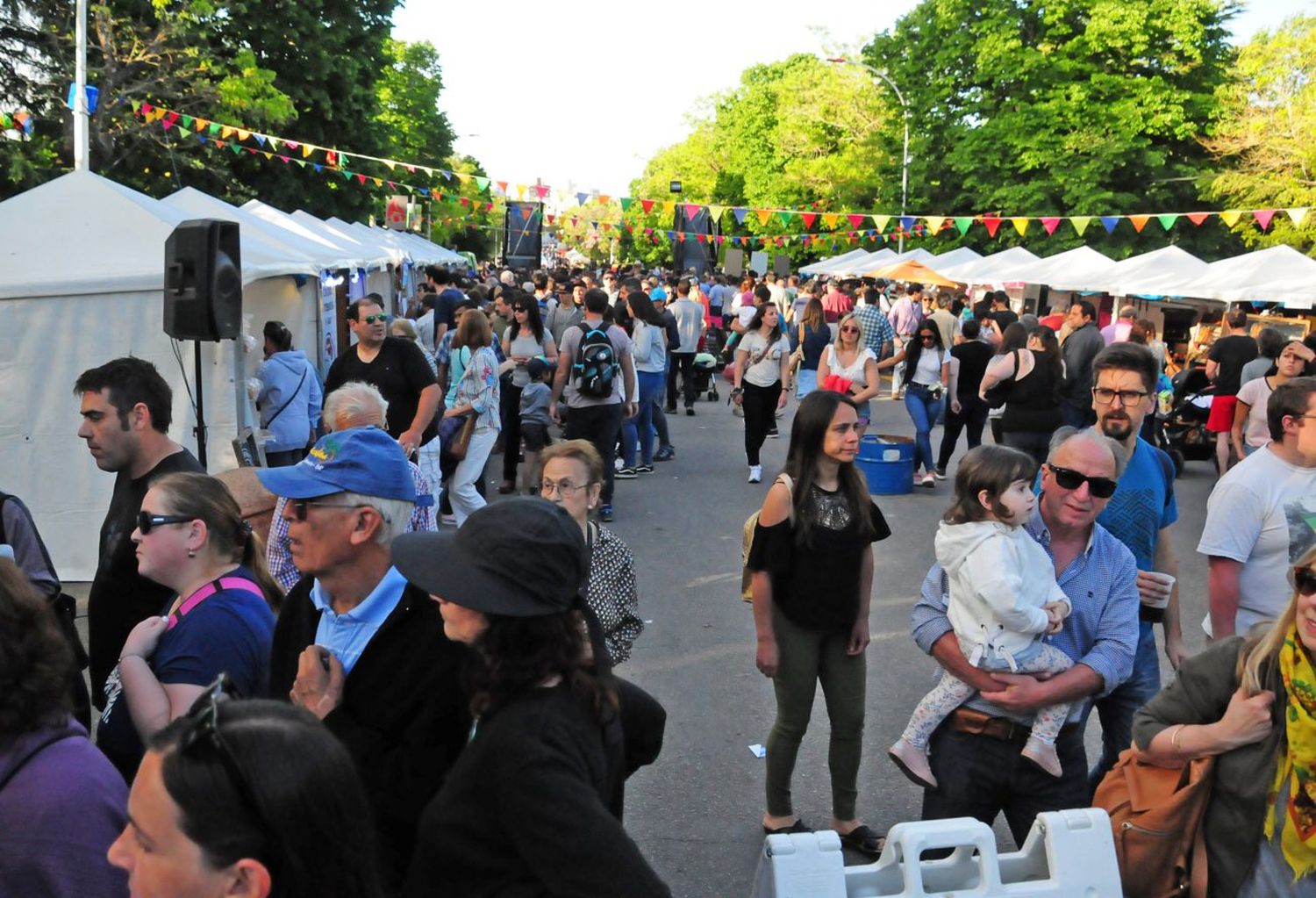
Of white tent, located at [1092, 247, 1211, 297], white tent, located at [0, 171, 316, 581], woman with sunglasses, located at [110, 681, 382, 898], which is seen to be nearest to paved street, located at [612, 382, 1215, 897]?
woman with sunglasses, located at [110, 681, 382, 898]

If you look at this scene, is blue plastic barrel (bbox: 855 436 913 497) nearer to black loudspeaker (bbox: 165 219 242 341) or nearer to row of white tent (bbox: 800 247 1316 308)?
black loudspeaker (bbox: 165 219 242 341)

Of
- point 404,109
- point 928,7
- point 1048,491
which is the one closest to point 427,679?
point 1048,491

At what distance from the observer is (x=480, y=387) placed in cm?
903

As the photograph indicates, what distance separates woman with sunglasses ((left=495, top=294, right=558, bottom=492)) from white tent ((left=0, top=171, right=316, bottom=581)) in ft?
9.80

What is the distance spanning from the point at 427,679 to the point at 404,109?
53359mm

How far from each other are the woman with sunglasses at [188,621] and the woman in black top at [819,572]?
1828 millimetres

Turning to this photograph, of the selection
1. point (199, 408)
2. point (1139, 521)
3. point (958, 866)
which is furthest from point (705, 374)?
point (958, 866)

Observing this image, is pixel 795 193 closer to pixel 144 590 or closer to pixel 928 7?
pixel 928 7

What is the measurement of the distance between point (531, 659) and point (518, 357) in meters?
9.06

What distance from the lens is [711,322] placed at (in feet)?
79.0

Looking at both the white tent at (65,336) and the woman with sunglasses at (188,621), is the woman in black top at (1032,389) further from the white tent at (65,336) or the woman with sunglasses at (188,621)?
the woman with sunglasses at (188,621)

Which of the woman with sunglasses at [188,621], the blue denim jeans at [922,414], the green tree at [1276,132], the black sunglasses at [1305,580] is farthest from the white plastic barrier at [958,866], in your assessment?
the green tree at [1276,132]

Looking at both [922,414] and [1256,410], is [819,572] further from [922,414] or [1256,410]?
[922,414]

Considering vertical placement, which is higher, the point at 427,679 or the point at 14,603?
the point at 14,603
